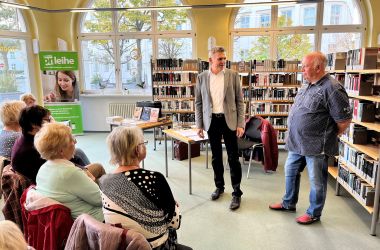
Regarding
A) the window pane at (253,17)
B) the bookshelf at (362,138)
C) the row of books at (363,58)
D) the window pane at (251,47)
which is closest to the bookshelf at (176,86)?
the window pane at (251,47)

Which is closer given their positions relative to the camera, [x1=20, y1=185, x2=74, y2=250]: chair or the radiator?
[x1=20, y1=185, x2=74, y2=250]: chair

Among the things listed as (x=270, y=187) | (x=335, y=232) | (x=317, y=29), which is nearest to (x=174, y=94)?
(x=270, y=187)

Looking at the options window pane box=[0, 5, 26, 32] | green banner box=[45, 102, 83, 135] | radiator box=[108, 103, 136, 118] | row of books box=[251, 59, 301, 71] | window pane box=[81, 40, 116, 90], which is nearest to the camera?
row of books box=[251, 59, 301, 71]

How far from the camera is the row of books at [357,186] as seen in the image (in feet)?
9.11

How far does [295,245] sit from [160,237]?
150 cm

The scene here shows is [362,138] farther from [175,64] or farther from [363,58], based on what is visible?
[175,64]

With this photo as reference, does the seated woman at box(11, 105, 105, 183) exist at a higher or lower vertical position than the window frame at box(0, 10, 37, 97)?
lower

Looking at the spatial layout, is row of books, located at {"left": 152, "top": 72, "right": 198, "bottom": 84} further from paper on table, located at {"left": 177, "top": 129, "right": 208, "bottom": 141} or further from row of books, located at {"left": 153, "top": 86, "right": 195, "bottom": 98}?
paper on table, located at {"left": 177, "top": 129, "right": 208, "bottom": 141}

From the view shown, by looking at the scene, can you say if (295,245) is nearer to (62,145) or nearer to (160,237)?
(160,237)

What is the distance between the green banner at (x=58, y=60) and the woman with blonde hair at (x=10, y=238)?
624 cm

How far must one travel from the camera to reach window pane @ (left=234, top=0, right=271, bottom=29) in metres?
6.51

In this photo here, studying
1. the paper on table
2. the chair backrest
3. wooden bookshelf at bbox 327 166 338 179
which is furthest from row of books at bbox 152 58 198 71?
wooden bookshelf at bbox 327 166 338 179

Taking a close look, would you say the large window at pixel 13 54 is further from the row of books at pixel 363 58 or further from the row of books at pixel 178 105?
the row of books at pixel 363 58

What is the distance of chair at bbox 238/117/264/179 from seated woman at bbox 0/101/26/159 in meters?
2.76
